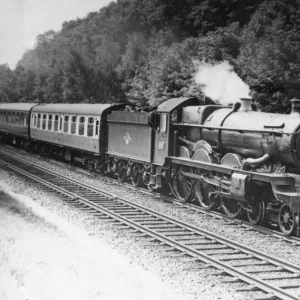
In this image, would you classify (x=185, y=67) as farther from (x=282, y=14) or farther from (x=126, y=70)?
(x=126, y=70)

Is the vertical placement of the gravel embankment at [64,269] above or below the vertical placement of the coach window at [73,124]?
below

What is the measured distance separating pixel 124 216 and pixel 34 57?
54.1 meters

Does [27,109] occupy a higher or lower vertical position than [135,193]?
higher

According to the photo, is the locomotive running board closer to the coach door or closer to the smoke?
the coach door

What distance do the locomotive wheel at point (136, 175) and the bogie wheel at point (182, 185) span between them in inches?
76.5

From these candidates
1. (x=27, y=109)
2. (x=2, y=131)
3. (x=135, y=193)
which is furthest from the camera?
(x=2, y=131)

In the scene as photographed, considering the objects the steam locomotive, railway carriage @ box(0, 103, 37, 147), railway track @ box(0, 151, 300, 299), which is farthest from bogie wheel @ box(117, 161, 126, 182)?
railway carriage @ box(0, 103, 37, 147)

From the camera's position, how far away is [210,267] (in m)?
7.17

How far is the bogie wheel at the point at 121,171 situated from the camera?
52.7 feet

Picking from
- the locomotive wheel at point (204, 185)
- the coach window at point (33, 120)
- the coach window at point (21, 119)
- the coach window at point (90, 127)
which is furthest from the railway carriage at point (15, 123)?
the locomotive wheel at point (204, 185)

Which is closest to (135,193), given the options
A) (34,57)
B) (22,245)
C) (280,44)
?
(22,245)

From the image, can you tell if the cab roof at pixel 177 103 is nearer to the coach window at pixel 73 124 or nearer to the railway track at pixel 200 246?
the railway track at pixel 200 246

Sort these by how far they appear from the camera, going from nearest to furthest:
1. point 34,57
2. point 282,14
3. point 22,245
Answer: point 22,245 → point 282,14 → point 34,57

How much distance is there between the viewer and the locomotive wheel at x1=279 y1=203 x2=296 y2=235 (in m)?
9.02
